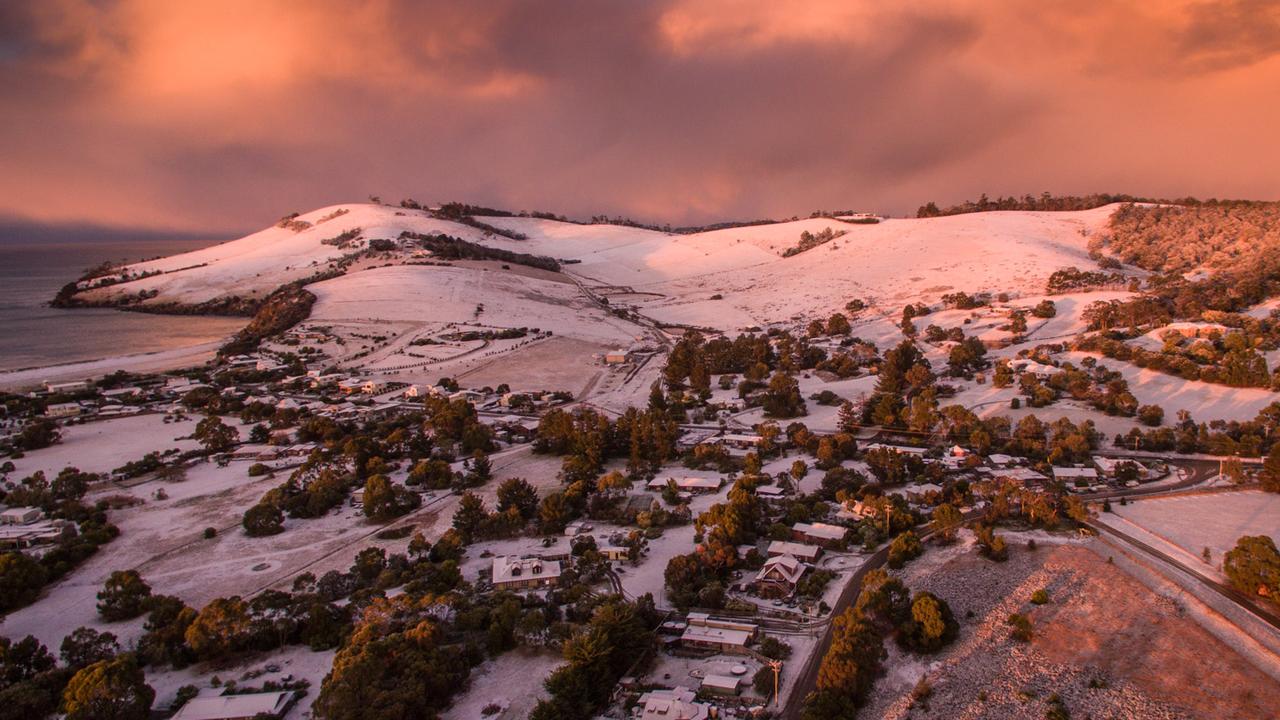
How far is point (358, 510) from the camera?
29406 millimetres

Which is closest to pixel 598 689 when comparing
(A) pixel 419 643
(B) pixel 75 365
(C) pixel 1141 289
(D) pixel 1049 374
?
(A) pixel 419 643

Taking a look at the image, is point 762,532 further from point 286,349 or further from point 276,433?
point 286,349

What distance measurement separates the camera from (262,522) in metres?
27.1

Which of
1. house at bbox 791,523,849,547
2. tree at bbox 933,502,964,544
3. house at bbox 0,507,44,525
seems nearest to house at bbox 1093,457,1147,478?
tree at bbox 933,502,964,544

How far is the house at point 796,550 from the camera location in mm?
23781

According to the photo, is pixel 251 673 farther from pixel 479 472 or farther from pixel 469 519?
pixel 479 472

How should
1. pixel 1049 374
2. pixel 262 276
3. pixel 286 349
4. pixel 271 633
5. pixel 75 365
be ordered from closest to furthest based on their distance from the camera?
1. pixel 271 633
2. pixel 1049 374
3. pixel 75 365
4. pixel 286 349
5. pixel 262 276

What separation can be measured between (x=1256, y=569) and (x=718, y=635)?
15.6 meters

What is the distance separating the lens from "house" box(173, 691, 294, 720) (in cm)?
1650

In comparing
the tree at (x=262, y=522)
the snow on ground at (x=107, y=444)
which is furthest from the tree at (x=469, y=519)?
the snow on ground at (x=107, y=444)

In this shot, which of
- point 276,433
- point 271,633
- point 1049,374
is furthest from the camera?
point 1049,374

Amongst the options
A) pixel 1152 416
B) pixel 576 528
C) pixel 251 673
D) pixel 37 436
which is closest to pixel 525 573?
pixel 576 528

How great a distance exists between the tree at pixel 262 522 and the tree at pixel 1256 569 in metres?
32.2

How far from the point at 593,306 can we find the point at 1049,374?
50.2 m
